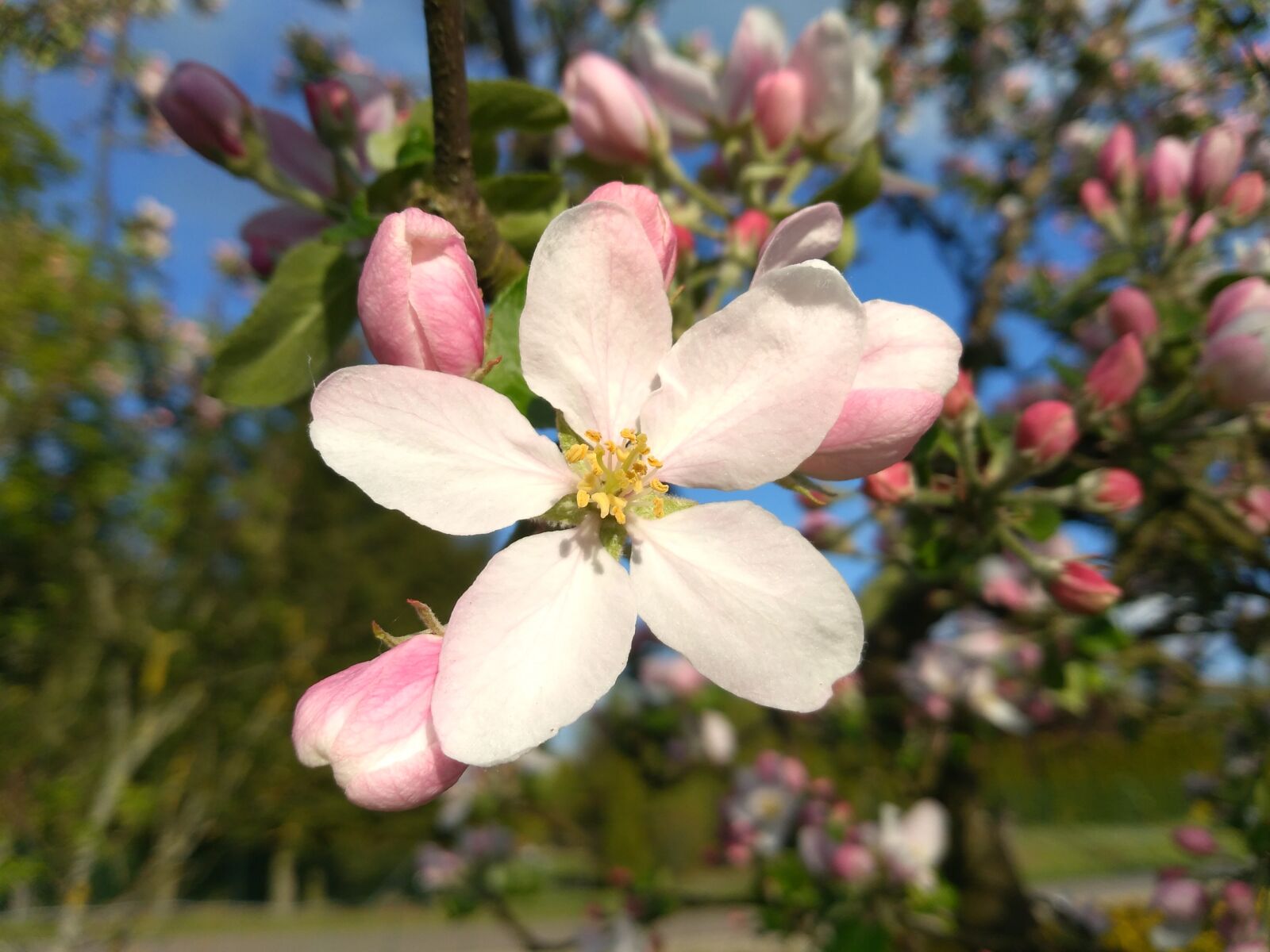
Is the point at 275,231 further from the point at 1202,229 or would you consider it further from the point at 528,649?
the point at 1202,229

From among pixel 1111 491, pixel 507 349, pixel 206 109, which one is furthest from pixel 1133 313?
pixel 206 109

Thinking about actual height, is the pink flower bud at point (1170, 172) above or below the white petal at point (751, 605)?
above

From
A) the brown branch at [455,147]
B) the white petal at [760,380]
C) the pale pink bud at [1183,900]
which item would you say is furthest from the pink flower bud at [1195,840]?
the brown branch at [455,147]

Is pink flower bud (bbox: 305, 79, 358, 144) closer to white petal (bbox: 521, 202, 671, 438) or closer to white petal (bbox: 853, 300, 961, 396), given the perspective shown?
white petal (bbox: 521, 202, 671, 438)

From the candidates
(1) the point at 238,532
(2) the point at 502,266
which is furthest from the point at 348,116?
(1) the point at 238,532

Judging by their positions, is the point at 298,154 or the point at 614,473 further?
the point at 298,154

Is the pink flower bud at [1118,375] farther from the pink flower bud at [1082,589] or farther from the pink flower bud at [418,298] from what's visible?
the pink flower bud at [418,298]

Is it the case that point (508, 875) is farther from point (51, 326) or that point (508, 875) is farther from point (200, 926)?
point (200, 926)
